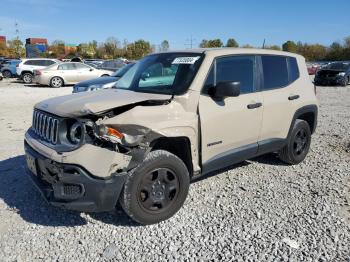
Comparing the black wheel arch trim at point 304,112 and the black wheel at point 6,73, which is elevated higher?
the black wheel arch trim at point 304,112

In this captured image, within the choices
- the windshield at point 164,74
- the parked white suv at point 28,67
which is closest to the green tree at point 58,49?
the parked white suv at point 28,67

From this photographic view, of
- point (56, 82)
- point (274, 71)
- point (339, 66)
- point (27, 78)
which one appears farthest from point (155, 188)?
point (27, 78)

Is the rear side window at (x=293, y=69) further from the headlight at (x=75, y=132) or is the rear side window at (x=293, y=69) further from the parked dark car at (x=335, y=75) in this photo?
the parked dark car at (x=335, y=75)

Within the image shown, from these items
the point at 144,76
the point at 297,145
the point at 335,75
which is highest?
the point at 144,76

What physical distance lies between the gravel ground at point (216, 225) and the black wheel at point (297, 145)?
228mm

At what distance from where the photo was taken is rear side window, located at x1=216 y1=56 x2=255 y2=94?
429 cm

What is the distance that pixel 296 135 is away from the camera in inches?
221

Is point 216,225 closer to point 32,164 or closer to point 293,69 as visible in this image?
point 32,164

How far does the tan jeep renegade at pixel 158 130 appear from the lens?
3318mm

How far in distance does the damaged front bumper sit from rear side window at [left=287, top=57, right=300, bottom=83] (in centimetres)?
323

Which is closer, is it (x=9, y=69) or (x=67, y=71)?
(x=67, y=71)

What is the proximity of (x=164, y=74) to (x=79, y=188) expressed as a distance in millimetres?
1893

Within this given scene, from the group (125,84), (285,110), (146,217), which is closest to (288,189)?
(285,110)

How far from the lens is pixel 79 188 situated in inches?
129
